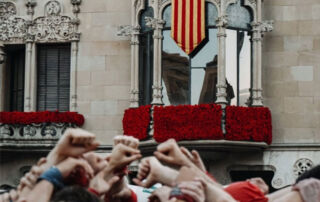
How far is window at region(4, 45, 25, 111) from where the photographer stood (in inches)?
918

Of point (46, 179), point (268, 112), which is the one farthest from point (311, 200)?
point (268, 112)

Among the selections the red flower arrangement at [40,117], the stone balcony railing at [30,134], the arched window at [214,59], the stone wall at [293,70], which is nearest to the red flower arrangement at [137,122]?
the arched window at [214,59]

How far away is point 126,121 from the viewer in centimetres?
2139

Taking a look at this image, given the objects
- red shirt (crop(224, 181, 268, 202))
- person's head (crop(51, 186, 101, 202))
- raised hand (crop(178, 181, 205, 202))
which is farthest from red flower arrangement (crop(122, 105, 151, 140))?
person's head (crop(51, 186, 101, 202))

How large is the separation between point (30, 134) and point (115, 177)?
1787 centimetres

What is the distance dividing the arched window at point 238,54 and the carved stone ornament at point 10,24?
614 centimetres

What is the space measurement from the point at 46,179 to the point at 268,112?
17.1 m

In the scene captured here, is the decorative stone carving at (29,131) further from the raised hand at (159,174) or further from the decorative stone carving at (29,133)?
the raised hand at (159,174)

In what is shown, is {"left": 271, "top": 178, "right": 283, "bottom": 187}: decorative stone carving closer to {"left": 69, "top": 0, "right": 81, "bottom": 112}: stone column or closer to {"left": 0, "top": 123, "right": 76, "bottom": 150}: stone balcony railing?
{"left": 0, "top": 123, "right": 76, "bottom": 150}: stone balcony railing

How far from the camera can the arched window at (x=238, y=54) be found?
2062cm

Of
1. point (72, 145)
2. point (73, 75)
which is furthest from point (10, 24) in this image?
point (72, 145)

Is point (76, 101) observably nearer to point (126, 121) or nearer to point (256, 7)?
point (126, 121)

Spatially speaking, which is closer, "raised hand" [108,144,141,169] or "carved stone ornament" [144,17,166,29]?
"raised hand" [108,144,141,169]

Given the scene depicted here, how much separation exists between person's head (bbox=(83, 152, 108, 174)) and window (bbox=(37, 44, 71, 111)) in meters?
18.5
